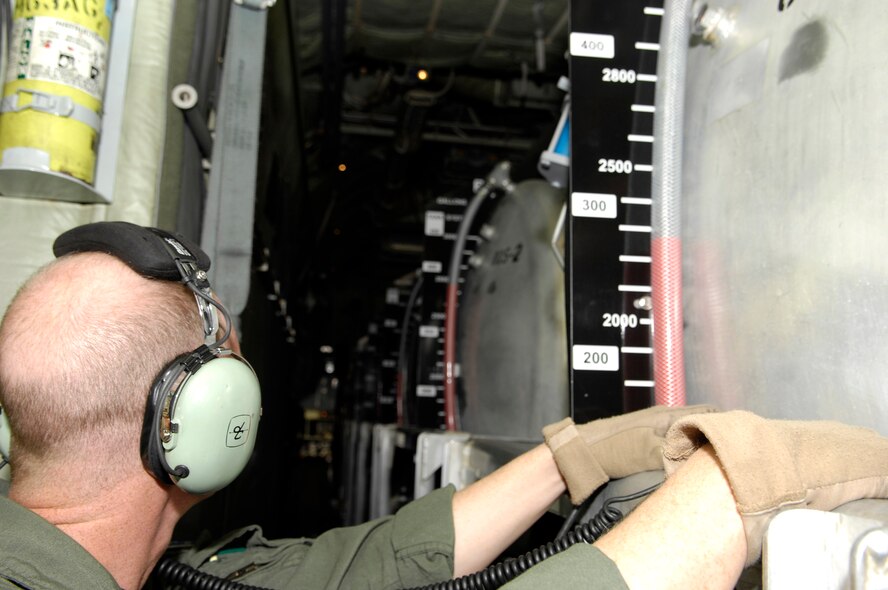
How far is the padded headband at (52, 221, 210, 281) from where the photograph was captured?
1282mm

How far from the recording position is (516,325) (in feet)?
9.40

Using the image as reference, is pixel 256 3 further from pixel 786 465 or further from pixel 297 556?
pixel 786 465

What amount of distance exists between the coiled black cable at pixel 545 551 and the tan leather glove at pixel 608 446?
0.08m

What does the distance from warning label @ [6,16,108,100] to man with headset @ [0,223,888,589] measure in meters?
0.62

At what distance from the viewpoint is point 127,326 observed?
123 cm

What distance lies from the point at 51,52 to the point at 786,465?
5.85ft

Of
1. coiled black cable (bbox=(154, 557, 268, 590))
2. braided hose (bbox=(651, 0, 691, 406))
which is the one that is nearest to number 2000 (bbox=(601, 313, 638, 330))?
braided hose (bbox=(651, 0, 691, 406))

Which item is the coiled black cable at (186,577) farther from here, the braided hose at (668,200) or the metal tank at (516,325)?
the metal tank at (516,325)

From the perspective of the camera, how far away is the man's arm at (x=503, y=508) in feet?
5.27

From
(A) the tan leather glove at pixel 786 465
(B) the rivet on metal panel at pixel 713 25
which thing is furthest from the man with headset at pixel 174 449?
(B) the rivet on metal panel at pixel 713 25

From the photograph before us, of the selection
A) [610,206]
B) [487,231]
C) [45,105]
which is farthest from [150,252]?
[487,231]

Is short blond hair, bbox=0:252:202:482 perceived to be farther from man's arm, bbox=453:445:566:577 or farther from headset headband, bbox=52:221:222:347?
man's arm, bbox=453:445:566:577

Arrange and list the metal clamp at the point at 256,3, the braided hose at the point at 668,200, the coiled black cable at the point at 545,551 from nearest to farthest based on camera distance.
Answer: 1. the coiled black cable at the point at 545,551
2. the braided hose at the point at 668,200
3. the metal clamp at the point at 256,3

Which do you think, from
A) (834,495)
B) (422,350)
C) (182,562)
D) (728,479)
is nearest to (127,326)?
(182,562)
